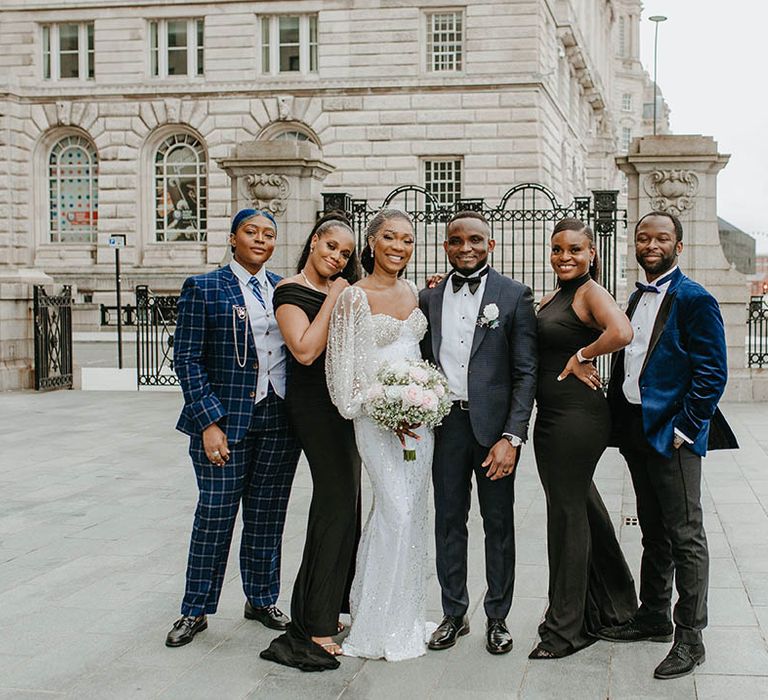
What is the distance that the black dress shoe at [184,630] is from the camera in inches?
207

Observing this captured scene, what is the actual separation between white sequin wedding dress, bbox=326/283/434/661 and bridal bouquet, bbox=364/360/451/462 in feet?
0.33

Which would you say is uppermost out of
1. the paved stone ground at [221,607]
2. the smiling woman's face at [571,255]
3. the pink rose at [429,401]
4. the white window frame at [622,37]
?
the white window frame at [622,37]

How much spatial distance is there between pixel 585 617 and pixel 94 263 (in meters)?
31.8

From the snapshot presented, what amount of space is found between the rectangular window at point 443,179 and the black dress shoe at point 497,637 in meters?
28.6

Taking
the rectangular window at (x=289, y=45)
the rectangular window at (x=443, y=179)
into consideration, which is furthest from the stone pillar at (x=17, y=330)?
the rectangular window at (x=289, y=45)

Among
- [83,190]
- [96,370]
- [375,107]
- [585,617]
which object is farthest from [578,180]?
[585,617]

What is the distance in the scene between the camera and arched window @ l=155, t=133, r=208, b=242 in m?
34.8

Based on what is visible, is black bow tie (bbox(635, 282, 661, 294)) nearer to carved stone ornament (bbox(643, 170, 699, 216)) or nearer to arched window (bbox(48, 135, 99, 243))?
carved stone ornament (bbox(643, 170, 699, 216))

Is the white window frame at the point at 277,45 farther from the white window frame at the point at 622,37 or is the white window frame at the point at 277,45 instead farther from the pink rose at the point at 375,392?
the white window frame at the point at 622,37

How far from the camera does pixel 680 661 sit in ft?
15.9

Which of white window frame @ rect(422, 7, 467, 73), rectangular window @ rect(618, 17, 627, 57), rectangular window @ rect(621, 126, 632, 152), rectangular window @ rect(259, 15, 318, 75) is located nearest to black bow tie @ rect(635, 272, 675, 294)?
white window frame @ rect(422, 7, 467, 73)

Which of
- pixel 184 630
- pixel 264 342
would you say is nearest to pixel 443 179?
pixel 264 342

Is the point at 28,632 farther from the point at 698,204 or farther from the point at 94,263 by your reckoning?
the point at 94,263

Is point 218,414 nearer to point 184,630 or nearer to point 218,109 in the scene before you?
point 184,630
